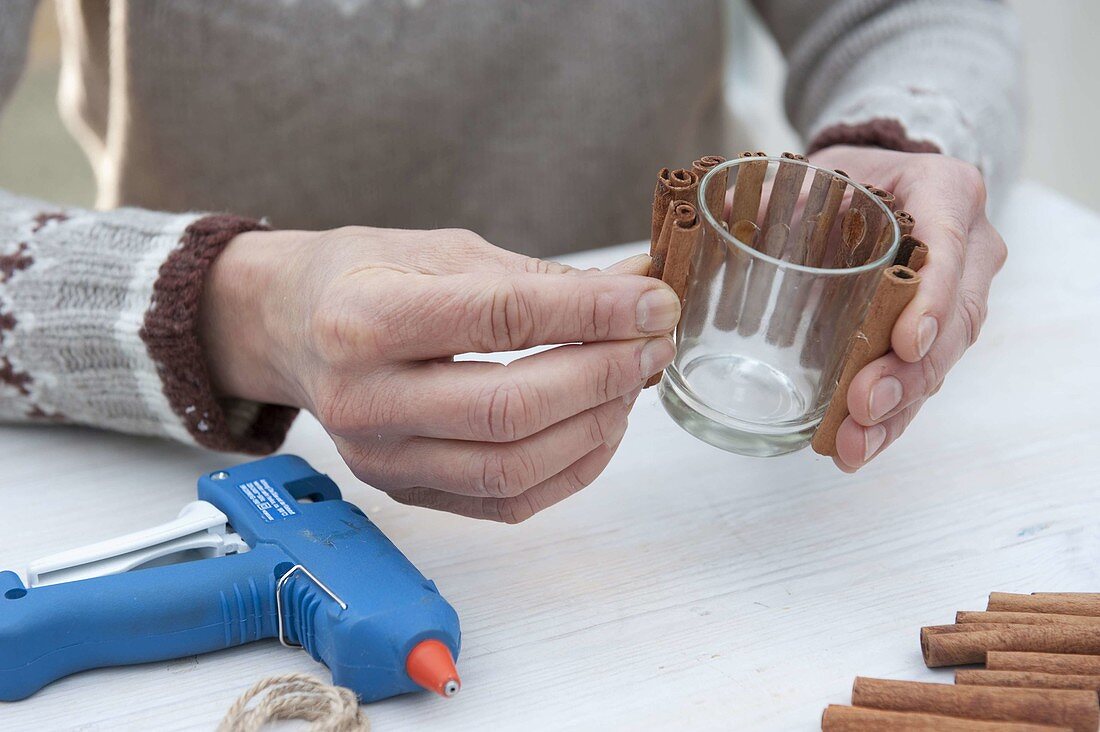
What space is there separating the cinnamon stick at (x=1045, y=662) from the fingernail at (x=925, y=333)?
0.17 metres

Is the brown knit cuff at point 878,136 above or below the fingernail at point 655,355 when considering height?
below

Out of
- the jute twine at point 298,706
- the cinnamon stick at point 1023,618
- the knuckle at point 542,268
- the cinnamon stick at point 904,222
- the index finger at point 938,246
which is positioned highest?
the knuckle at point 542,268

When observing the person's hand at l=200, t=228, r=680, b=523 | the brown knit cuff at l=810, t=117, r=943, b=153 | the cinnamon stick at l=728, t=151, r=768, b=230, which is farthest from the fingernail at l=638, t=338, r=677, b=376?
the brown knit cuff at l=810, t=117, r=943, b=153

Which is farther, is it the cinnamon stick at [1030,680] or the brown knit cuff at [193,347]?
the brown knit cuff at [193,347]

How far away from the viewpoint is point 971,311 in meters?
0.67

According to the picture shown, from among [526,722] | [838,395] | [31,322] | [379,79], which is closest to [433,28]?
[379,79]

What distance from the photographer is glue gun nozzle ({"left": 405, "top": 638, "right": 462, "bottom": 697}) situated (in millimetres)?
497

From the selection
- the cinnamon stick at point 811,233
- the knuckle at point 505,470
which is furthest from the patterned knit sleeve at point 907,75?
the knuckle at point 505,470

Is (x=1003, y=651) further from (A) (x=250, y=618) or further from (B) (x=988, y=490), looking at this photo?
(A) (x=250, y=618)

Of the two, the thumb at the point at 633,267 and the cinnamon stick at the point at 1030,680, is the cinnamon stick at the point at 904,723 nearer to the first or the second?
the cinnamon stick at the point at 1030,680

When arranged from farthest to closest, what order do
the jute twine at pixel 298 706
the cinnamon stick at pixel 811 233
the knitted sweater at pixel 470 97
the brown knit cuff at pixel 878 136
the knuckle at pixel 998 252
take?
the knitted sweater at pixel 470 97
the brown knit cuff at pixel 878 136
the knuckle at pixel 998 252
the cinnamon stick at pixel 811 233
the jute twine at pixel 298 706

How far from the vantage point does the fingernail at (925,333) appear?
1.89 ft

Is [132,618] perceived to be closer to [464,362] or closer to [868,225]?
[464,362]

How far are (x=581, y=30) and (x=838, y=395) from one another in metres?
0.65
